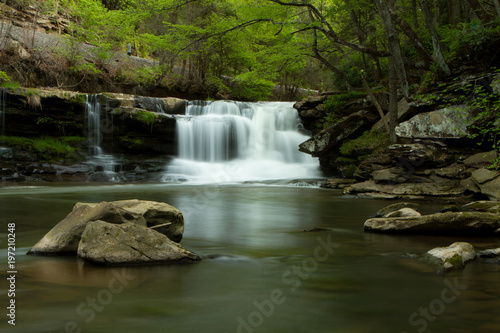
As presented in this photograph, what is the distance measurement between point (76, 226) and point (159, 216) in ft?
3.62

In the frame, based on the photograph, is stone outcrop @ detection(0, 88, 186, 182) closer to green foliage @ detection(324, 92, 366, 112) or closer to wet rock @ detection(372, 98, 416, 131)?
green foliage @ detection(324, 92, 366, 112)

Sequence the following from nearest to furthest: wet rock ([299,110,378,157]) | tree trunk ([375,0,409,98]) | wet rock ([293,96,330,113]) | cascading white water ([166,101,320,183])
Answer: tree trunk ([375,0,409,98]), wet rock ([299,110,378,157]), wet rock ([293,96,330,113]), cascading white water ([166,101,320,183])

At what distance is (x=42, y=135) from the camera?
20.6 m

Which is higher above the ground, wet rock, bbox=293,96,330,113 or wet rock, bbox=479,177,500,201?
wet rock, bbox=293,96,330,113

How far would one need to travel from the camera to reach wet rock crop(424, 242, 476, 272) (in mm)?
4352

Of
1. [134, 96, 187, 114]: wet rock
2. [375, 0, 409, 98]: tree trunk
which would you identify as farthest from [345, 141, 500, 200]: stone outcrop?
[134, 96, 187, 114]: wet rock

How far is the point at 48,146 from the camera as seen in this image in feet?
66.0

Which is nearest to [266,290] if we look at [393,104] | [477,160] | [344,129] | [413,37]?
[477,160]

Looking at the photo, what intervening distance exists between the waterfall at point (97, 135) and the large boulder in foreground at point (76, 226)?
50.9 feet

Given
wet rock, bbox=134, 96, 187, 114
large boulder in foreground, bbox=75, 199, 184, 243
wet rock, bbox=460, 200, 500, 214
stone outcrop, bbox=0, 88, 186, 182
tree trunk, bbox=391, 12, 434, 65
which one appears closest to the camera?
large boulder in foreground, bbox=75, 199, 184, 243

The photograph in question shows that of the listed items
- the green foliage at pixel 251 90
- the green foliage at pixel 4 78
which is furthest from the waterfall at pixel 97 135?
the green foliage at pixel 251 90

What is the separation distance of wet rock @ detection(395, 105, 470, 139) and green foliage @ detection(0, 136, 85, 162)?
16.3 m

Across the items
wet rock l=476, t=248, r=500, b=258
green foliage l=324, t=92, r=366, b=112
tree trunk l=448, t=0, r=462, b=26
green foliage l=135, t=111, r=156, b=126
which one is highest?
tree trunk l=448, t=0, r=462, b=26

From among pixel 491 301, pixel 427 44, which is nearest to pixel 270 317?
pixel 491 301
